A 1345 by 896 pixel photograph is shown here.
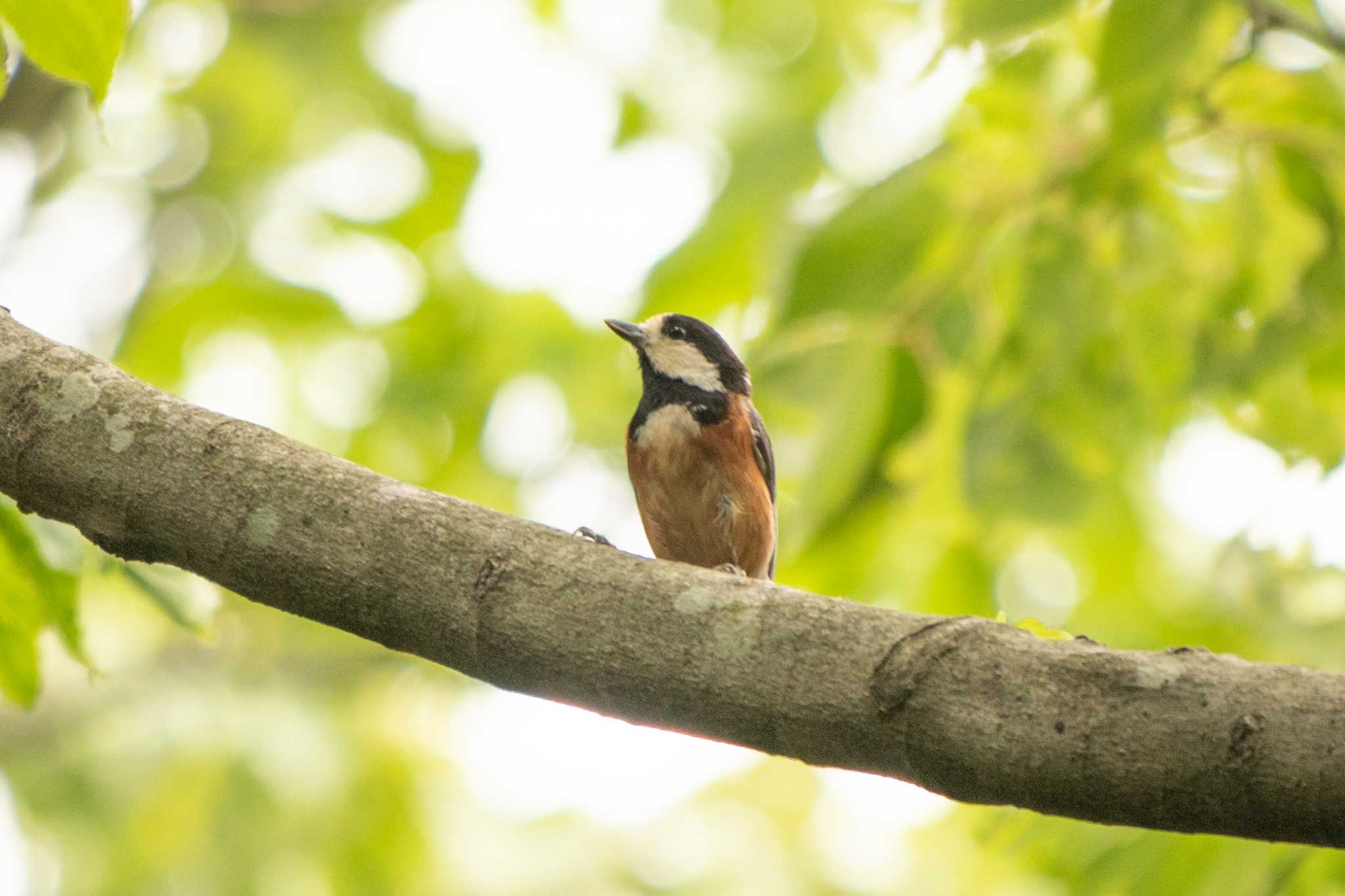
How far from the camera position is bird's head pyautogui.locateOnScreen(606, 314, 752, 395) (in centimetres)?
527

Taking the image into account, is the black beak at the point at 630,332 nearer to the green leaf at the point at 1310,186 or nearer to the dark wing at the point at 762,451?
the dark wing at the point at 762,451

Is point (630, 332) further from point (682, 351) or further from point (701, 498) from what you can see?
point (701, 498)

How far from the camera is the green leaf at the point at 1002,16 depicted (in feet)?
9.95

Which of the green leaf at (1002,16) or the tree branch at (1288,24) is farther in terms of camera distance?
the tree branch at (1288,24)

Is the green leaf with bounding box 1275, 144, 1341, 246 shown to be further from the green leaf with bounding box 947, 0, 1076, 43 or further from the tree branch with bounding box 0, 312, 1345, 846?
the tree branch with bounding box 0, 312, 1345, 846

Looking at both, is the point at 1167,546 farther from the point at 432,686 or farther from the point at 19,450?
the point at 19,450

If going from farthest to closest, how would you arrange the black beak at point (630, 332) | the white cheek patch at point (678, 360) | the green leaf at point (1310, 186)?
the black beak at point (630, 332) < the white cheek patch at point (678, 360) < the green leaf at point (1310, 186)

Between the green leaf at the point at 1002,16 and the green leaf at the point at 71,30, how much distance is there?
187 centimetres

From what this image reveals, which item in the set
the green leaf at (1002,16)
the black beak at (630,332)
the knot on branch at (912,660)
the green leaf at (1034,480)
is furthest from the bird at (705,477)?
the knot on branch at (912,660)

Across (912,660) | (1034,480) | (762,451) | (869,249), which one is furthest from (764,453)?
(912,660)

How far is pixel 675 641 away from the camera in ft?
6.48

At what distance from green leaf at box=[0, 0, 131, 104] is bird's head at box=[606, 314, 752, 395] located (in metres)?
3.28

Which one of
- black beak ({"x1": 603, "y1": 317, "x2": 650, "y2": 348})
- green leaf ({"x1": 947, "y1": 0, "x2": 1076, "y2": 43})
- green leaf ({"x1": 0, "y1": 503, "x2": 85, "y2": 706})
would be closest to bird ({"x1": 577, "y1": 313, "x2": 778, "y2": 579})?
black beak ({"x1": 603, "y1": 317, "x2": 650, "y2": 348})

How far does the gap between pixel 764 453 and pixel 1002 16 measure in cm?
224
